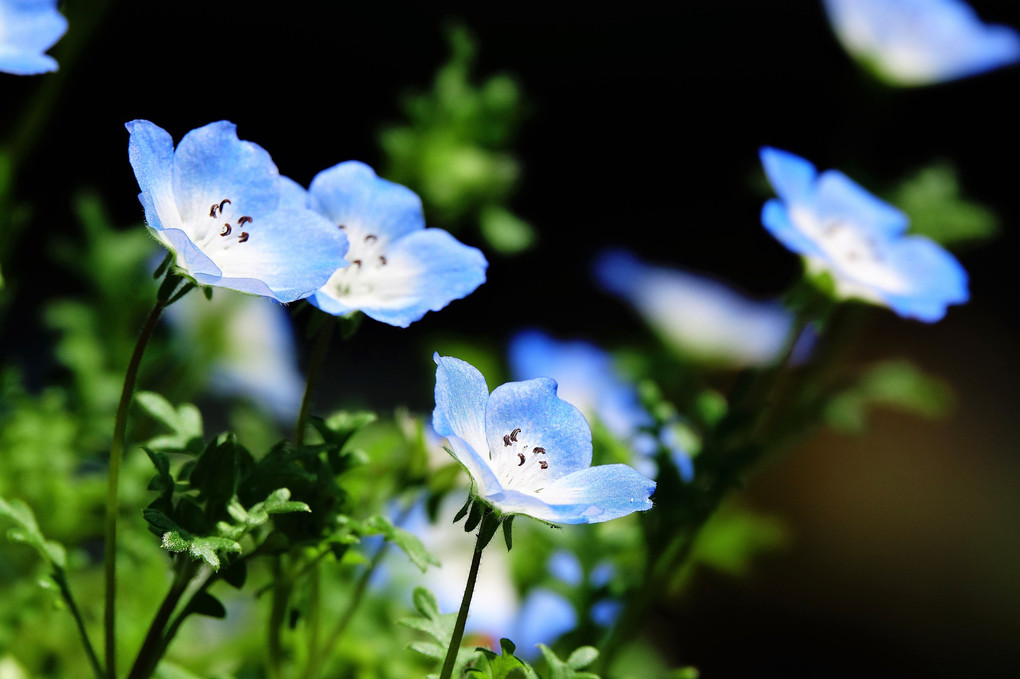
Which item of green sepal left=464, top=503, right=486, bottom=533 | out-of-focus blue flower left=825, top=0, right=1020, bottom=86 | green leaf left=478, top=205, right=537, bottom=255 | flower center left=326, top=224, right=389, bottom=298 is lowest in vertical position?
green leaf left=478, top=205, right=537, bottom=255

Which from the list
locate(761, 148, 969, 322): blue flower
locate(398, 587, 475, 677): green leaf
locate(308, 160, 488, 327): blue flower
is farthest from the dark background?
locate(398, 587, 475, 677): green leaf

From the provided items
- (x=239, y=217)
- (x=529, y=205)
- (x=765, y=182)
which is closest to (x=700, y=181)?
(x=529, y=205)

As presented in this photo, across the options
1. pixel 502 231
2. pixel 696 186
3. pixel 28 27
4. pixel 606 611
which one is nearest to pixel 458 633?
pixel 606 611

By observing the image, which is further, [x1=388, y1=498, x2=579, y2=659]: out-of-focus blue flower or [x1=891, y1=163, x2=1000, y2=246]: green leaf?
[x1=891, y1=163, x2=1000, y2=246]: green leaf

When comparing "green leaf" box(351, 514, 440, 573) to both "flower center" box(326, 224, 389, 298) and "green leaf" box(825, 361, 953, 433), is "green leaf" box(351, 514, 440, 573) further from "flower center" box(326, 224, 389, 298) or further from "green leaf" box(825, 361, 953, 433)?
"green leaf" box(825, 361, 953, 433)

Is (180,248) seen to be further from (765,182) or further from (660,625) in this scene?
(660,625)

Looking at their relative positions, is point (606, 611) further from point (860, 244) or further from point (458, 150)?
point (458, 150)
